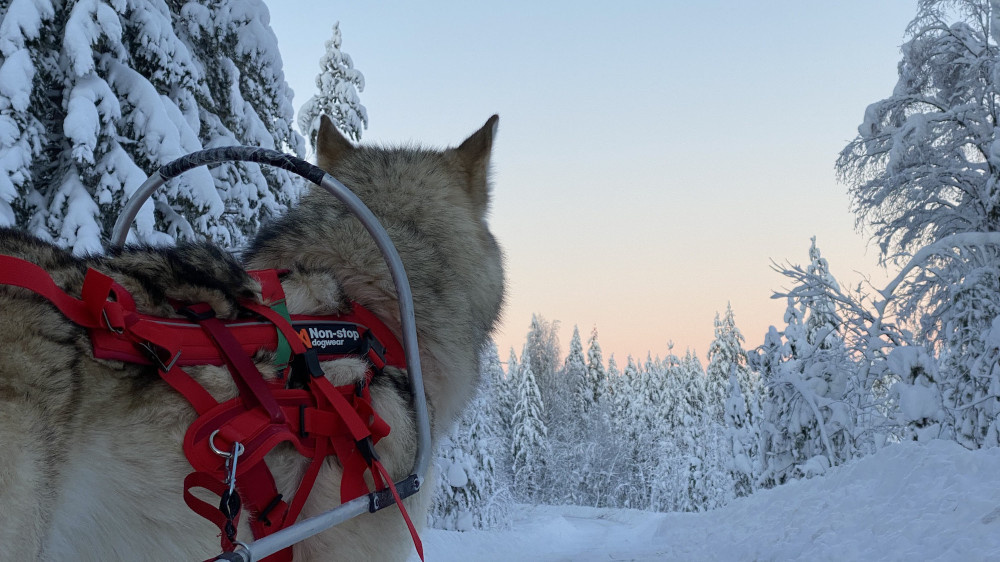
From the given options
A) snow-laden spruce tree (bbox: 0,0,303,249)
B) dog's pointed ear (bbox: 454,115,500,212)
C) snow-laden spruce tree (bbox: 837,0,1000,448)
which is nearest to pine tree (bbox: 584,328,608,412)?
snow-laden spruce tree (bbox: 837,0,1000,448)

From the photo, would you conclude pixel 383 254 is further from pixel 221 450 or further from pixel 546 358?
pixel 546 358

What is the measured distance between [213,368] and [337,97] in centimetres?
1884

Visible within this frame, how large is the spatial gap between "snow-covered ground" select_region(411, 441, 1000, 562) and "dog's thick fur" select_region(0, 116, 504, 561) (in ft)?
7.37

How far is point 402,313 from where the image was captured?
2283mm

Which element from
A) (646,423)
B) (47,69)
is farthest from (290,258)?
(646,423)

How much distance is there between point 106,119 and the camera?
7.98 metres

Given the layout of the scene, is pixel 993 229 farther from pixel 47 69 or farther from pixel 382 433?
pixel 47 69

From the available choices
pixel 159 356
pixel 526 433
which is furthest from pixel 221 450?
pixel 526 433

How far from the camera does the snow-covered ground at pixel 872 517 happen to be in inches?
247

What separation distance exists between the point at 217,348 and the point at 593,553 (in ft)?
50.6

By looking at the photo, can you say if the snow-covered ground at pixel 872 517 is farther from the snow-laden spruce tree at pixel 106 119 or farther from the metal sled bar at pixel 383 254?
the snow-laden spruce tree at pixel 106 119

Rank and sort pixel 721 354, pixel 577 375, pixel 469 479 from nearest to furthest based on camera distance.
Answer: pixel 469 479 → pixel 721 354 → pixel 577 375

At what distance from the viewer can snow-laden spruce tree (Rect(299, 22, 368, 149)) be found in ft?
63.5

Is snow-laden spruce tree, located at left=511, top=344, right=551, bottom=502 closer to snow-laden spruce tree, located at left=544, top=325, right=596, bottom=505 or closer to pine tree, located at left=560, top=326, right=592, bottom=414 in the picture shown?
snow-laden spruce tree, located at left=544, top=325, right=596, bottom=505
